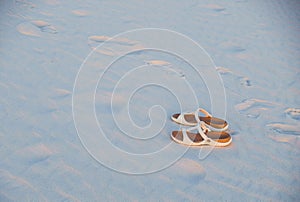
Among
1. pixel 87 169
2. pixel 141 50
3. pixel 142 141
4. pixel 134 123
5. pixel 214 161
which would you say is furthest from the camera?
pixel 141 50

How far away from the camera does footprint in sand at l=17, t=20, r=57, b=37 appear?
13.3 feet

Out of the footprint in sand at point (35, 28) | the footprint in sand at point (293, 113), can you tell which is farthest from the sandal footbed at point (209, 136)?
the footprint in sand at point (35, 28)

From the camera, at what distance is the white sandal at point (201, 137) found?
2.76m

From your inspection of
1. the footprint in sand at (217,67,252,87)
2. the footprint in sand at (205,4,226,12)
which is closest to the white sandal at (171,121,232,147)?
the footprint in sand at (217,67,252,87)

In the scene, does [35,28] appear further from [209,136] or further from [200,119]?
[209,136]

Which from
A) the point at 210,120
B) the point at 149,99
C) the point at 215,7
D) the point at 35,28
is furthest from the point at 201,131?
the point at 215,7

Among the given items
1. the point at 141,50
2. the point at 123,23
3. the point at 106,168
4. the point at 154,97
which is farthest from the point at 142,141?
the point at 123,23

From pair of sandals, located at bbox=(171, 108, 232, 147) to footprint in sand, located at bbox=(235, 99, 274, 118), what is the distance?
324 mm

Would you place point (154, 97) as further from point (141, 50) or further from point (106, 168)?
point (106, 168)

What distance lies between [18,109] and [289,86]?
2520mm

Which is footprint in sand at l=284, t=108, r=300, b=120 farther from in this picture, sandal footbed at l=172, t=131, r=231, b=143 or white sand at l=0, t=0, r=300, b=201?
sandal footbed at l=172, t=131, r=231, b=143

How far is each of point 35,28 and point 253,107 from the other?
8.21 ft

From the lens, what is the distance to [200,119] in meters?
3.05

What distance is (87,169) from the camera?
2.44 meters
